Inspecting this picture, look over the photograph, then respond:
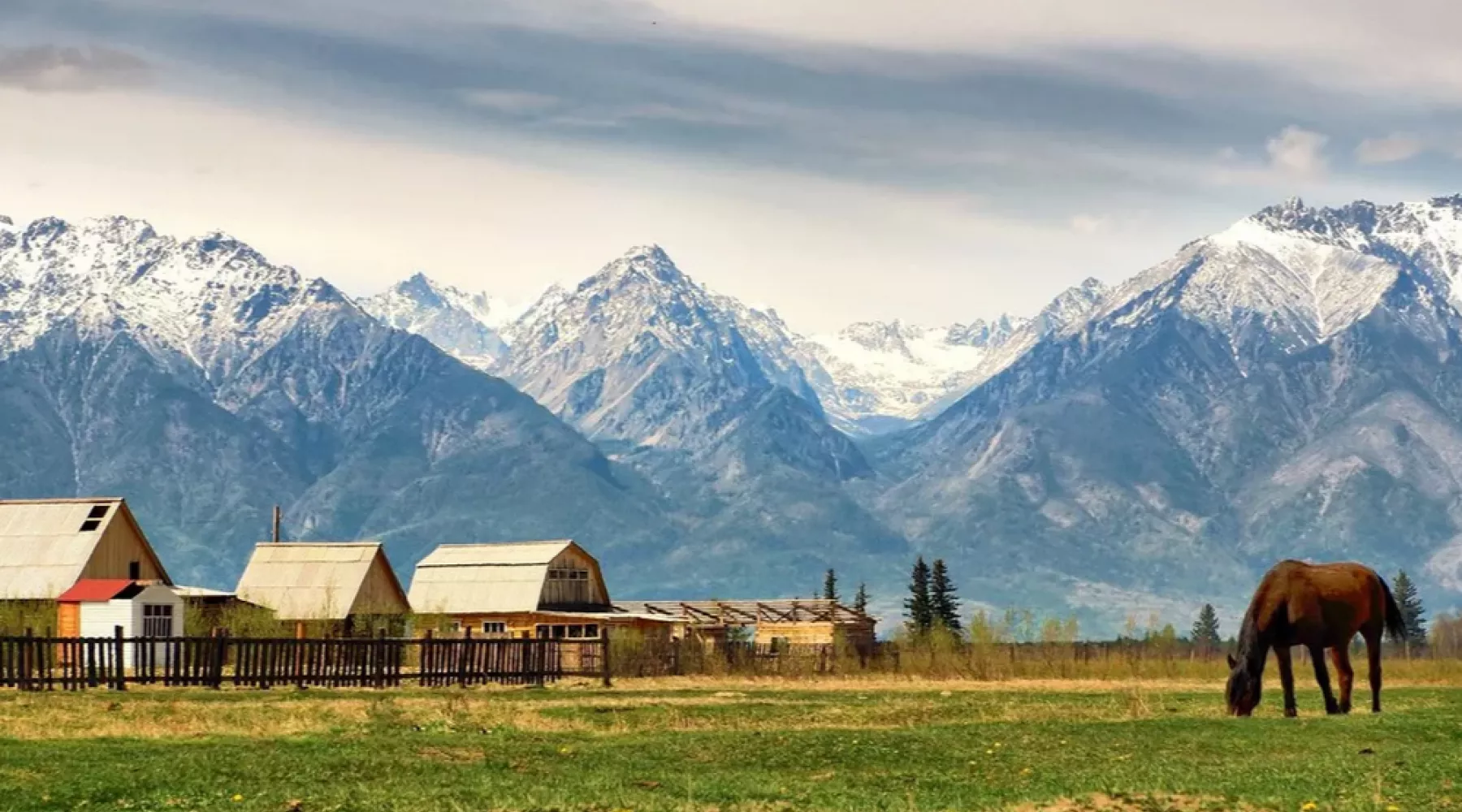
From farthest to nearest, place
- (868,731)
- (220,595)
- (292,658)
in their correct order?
1. (220,595)
2. (292,658)
3. (868,731)

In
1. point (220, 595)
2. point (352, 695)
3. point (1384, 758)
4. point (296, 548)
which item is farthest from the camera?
point (296, 548)

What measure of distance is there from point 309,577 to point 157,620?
28010 millimetres

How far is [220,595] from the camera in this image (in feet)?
440

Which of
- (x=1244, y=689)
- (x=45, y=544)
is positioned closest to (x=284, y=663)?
(x=1244, y=689)

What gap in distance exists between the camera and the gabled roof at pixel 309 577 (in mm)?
143375

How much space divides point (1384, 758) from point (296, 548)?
11480 centimetres

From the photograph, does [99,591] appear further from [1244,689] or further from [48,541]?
[1244,689]

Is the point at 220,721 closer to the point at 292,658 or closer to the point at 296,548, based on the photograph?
the point at 292,658

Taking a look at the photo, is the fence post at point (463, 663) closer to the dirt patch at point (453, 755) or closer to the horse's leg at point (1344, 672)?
the horse's leg at point (1344, 672)

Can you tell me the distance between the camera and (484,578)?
169 metres

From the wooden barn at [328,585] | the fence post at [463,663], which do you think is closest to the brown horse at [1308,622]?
the fence post at [463,663]

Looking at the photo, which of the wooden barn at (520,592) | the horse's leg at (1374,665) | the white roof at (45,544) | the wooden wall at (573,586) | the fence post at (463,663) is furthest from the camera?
the wooden wall at (573,586)

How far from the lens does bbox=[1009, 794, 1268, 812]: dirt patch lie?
35.7m

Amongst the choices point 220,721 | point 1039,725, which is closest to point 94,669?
point 220,721
